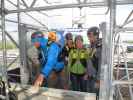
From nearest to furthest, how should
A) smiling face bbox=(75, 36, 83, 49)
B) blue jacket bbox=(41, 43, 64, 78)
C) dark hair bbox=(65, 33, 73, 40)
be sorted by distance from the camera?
blue jacket bbox=(41, 43, 64, 78), smiling face bbox=(75, 36, 83, 49), dark hair bbox=(65, 33, 73, 40)

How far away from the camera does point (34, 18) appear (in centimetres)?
640

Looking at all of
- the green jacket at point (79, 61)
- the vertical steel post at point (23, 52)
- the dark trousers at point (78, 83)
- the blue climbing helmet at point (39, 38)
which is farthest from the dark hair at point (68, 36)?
the vertical steel post at point (23, 52)

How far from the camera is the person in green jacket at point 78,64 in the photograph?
4.29 meters

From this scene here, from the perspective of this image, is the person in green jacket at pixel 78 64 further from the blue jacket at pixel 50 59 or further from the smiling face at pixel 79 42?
the blue jacket at pixel 50 59

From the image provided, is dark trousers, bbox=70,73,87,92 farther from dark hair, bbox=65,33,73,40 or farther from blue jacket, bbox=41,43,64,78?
blue jacket, bbox=41,43,64,78

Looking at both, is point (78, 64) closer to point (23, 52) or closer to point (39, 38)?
point (39, 38)

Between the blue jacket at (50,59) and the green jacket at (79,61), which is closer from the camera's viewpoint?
the blue jacket at (50,59)

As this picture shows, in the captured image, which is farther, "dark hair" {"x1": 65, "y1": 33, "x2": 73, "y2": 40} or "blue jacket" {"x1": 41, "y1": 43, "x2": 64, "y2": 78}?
"dark hair" {"x1": 65, "y1": 33, "x2": 73, "y2": 40}

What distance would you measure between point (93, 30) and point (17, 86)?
4.86 ft

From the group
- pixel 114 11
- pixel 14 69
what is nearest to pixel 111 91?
pixel 114 11

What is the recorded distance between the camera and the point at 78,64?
4.28 metres

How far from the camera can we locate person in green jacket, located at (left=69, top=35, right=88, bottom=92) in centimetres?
429

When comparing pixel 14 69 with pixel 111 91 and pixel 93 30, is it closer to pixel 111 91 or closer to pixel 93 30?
pixel 93 30

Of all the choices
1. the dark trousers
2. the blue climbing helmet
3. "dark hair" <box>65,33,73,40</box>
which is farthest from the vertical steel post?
the dark trousers
